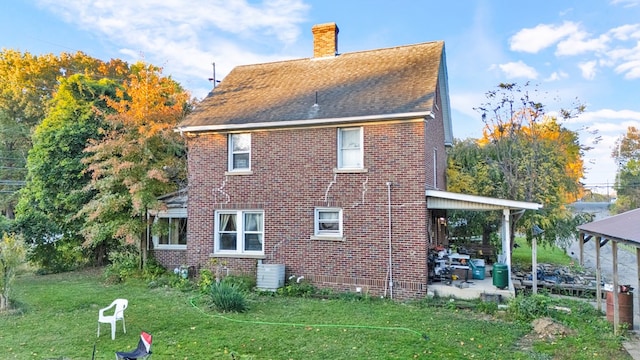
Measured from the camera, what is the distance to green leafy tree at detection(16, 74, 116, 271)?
16859mm

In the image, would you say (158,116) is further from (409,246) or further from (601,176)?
(601,176)

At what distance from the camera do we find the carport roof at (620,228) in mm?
7159

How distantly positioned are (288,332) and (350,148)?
20.1ft

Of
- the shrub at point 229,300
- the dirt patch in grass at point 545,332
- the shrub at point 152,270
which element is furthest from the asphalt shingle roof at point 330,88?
the dirt patch in grass at point 545,332

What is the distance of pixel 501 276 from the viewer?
10.7m

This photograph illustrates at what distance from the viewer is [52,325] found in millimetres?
8523

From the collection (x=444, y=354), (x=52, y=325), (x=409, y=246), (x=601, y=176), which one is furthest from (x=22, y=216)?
(x=601, y=176)

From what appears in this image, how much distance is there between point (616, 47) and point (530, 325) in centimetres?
1778

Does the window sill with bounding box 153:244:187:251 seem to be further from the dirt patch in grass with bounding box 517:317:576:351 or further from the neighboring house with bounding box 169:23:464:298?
the dirt patch in grass with bounding box 517:317:576:351

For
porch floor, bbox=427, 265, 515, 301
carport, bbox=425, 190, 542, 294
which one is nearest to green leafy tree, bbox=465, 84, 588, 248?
carport, bbox=425, 190, 542, 294

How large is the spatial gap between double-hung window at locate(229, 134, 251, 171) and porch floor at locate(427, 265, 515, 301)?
7.06 metres

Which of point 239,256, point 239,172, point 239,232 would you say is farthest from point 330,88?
point 239,256

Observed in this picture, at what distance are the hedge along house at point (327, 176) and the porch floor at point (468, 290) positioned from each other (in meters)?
0.42

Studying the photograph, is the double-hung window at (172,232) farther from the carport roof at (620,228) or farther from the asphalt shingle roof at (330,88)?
the carport roof at (620,228)
